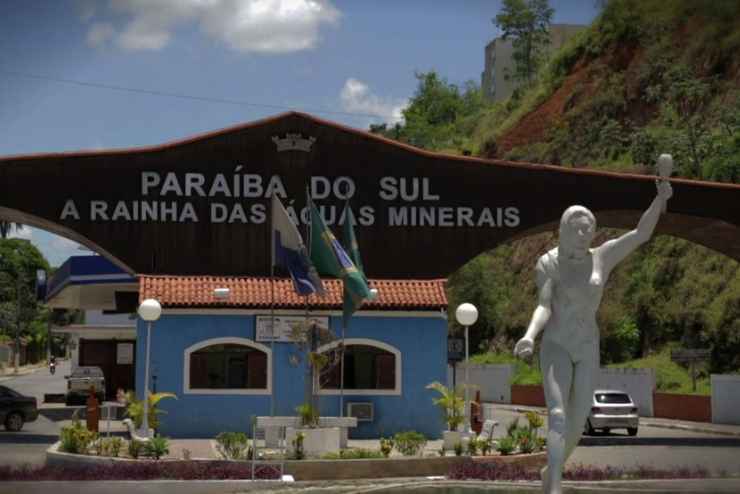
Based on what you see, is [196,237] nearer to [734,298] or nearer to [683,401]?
[683,401]

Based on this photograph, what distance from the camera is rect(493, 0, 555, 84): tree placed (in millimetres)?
100938

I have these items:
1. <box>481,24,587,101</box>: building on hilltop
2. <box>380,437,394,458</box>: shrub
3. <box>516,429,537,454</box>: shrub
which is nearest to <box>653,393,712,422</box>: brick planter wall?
<box>516,429,537,454</box>: shrub

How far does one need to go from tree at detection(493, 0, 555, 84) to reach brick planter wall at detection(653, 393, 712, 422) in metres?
61.7

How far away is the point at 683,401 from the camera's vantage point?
40219mm

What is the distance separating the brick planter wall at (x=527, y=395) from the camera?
48.5 meters

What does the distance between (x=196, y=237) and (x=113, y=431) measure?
5.50 m

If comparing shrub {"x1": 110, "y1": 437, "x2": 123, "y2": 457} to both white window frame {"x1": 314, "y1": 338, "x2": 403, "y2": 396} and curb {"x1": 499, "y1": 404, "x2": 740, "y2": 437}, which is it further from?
curb {"x1": 499, "y1": 404, "x2": 740, "y2": 437}

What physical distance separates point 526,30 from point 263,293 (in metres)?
79.8

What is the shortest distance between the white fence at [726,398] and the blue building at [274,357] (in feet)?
45.6

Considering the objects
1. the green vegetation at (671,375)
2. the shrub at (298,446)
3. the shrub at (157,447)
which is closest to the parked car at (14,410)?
the shrub at (157,447)

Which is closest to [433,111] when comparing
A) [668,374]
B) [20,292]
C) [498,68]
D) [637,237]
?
[498,68]

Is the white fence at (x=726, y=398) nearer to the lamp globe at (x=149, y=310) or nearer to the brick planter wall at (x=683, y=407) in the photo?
the brick planter wall at (x=683, y=407)

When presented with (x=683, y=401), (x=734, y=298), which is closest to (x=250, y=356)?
(x=683, y=401)

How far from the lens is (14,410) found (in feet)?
107
